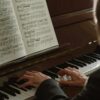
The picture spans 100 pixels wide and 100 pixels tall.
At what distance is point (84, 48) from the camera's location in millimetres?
2605

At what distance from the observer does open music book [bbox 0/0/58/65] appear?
1.99m

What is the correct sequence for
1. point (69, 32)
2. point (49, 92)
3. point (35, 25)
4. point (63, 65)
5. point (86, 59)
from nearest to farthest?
point (49, 92)
point (35, 25)
point (63, 65)
point (86, 59)
point (69, 32)

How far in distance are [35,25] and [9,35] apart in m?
0.25

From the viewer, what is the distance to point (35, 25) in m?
2.20

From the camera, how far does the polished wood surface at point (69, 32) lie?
7.48 feet

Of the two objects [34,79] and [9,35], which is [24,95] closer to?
[34,79]

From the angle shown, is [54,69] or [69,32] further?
[69,32]

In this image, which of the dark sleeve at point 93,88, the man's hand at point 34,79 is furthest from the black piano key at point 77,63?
the dark sleeve at point 93,88

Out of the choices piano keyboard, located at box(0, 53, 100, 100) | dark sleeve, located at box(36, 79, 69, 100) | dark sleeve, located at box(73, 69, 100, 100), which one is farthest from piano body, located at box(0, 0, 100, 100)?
dark sleeve, located at box(73, 69, 100, 100)

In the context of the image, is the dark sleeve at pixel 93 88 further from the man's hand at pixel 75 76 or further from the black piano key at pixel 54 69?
the black piano key at pixel 54 69

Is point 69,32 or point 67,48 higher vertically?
point 69,32

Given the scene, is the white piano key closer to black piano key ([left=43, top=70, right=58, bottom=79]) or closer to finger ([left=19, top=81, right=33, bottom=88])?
finger ([left=19, top=81, right=33, bottom=88])

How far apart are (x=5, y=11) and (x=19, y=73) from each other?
15.6 inches

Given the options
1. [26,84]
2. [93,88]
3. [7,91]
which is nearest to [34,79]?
[26,84]
